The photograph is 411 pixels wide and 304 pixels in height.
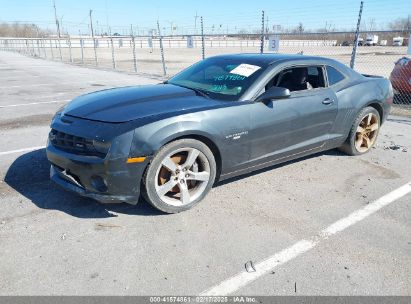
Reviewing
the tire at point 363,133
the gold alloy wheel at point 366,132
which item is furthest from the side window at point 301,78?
the gold alloy wheel at point 366,132

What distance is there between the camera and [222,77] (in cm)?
424

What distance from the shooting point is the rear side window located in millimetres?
4668

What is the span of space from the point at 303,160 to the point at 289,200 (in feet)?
4.52

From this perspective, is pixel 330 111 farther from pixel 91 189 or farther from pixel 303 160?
pixel 91 189

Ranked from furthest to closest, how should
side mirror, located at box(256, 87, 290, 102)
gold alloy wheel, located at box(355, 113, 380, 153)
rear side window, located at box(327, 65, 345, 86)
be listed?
gold alloy wheel, located at box(355, 113, 380, 153)
rear side window, located at box(327, 65, 345, 86)
side mirror, located at box(256, 87, 290, 102)

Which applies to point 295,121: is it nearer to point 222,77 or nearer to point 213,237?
point 222,77

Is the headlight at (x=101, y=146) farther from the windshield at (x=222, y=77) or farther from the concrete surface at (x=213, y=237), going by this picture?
the windshield at (x=222, y=77)

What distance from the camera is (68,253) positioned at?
2.88 m

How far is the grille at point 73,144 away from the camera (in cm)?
314

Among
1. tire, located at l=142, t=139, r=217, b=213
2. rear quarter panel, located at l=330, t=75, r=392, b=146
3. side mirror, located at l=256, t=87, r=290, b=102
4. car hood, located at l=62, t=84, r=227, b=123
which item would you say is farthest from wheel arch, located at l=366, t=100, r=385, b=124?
tire, located at l=142, t=139, r=217, b=213

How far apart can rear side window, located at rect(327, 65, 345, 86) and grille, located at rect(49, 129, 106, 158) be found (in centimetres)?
310

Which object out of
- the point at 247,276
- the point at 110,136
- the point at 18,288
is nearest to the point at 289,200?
the point at 247,276

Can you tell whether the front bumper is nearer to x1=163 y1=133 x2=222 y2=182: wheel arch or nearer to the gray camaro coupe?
the gray camaro coupe

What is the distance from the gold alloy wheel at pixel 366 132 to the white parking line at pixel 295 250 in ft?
4.23
